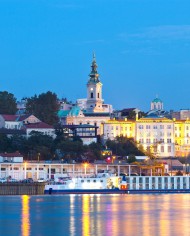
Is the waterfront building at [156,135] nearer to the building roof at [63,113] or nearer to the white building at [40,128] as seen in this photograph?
the building roof at [63,113]

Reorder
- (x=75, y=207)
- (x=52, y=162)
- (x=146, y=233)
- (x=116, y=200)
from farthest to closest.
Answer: (x=52, y=162)
(x=116, y=200)
(x=75, y=207)
(x=146, y=233)

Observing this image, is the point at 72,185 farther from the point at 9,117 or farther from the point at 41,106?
the point at 41,106

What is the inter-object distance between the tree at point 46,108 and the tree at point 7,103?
124 inches

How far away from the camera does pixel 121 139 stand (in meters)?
156

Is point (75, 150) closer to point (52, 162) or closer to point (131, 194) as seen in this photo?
point (52, 162)

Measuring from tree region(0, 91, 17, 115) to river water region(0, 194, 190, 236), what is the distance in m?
67.4

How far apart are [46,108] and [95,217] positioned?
290 ft

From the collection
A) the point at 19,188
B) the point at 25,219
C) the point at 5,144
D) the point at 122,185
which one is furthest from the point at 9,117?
the point at 25,219

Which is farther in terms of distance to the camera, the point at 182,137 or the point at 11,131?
the point at 182,137

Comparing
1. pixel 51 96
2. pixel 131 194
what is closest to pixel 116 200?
pixel 131 194

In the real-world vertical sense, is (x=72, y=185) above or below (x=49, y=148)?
below

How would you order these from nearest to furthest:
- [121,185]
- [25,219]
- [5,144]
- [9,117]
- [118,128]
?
[25,219]
[121,185]
[5,144]
[9,117]
[118,128]

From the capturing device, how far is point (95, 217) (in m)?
77.1

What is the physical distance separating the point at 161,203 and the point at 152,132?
2873 inches
